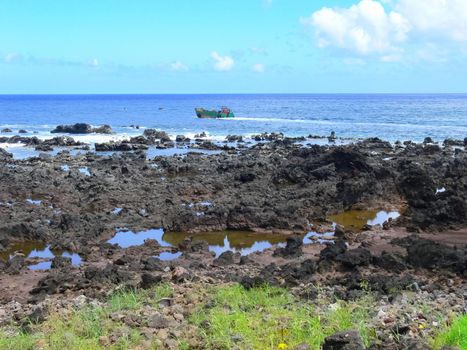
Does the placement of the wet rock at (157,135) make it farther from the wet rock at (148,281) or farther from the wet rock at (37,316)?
the wet rock at (37,316)

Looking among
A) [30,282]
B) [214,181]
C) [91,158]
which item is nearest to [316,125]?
[91,158]

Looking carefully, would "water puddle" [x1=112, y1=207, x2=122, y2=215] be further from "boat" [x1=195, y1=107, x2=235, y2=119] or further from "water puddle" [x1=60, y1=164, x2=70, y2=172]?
"boat" [x1=195, y1=107, x2=235, y2=119]

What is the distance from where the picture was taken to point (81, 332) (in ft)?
30.6

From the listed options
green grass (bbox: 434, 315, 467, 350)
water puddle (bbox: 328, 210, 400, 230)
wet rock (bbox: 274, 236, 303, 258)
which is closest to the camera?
green grass (bbox: 434, 315, 467, 350)

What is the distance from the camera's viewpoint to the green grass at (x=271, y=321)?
8477 mm

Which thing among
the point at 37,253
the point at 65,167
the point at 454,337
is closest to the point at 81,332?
the point at 454,337

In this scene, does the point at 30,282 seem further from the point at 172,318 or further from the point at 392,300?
the point at 392,300

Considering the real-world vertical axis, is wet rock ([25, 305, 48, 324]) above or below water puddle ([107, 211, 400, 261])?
above

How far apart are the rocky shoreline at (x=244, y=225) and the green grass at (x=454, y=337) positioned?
0.32 meters

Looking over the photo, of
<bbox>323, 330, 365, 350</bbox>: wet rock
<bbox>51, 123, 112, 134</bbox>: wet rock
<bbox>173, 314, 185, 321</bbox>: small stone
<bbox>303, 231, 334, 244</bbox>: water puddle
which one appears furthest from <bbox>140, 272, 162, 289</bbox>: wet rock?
<bbox>51, 123, 112, 134</bbox>: wet rock

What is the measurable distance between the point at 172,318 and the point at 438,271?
6924 millimetres

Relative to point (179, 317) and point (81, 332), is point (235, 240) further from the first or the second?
point (81, 332)

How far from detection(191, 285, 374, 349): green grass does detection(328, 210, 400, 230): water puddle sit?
A: 1083 cm

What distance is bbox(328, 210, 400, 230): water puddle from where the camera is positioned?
2190cm
